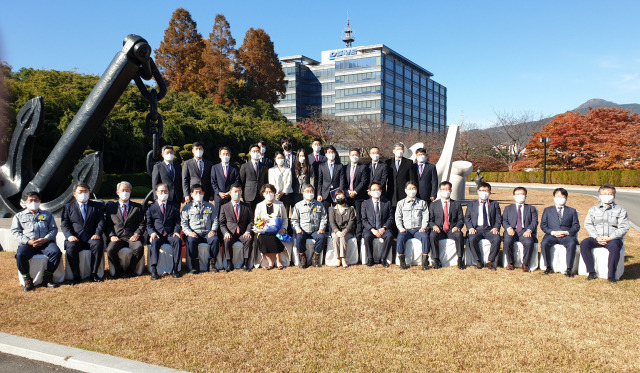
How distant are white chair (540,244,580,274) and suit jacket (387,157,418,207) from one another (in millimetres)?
2462

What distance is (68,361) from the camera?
3.46m

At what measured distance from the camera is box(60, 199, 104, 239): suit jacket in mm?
6238

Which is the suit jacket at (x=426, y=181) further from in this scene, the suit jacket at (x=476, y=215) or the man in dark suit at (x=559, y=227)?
the man in dark suit at (x=559, y=227)

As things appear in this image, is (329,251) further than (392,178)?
No

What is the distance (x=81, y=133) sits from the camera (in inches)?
294

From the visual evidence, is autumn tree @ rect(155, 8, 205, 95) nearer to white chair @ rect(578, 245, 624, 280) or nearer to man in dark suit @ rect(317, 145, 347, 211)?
man in dark suit @ rect(317, 145, 347, 211)

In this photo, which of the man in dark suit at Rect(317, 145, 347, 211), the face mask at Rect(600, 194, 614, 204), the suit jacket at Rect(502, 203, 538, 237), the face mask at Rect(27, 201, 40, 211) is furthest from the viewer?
the man in dark suit at Rect(317, 145, 347, 211)

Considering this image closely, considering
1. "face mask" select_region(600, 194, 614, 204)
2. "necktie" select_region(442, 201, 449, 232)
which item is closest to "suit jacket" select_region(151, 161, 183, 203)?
"necktie" select_region(442, 201, 449, 232)

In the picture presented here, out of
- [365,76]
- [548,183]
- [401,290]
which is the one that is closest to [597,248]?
[401,290]

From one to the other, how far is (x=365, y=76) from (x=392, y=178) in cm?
6872

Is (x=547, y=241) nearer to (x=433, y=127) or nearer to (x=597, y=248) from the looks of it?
(x=597, y=248)

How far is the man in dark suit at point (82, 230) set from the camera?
607cm

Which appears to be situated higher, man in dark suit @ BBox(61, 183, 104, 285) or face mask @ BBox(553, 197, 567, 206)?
face mask @ BBox(553, 197, 567, 206)

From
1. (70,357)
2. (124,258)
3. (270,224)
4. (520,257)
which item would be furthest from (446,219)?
(70,357)
